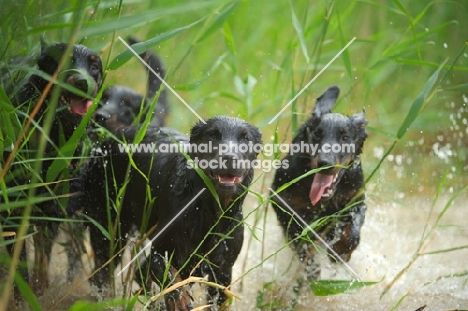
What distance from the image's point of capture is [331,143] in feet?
18.2

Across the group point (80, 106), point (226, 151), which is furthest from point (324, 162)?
point (80, 106)

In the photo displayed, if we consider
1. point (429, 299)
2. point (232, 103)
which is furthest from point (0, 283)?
point (232, 103)

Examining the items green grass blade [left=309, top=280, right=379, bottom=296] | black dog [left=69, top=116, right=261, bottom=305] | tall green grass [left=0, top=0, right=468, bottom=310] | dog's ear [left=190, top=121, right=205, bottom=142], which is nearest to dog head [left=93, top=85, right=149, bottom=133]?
tall green grass [left=0, top=0, right=468, bottom=310]

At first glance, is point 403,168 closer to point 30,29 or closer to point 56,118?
point 56,118

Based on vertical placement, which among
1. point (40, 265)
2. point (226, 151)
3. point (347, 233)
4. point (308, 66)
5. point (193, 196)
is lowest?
point (40, 265)

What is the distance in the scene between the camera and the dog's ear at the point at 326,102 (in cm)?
595

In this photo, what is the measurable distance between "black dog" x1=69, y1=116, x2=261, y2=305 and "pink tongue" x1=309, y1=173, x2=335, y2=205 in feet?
3.12

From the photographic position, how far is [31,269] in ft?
17.3

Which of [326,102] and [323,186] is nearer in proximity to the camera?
[323,186]

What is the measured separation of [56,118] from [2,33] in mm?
739

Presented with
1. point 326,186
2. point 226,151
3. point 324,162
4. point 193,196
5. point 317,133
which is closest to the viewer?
point 226,151

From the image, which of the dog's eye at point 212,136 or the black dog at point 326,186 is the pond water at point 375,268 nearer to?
the black dog at point 326,186

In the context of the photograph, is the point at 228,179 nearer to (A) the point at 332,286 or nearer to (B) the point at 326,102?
(A) the point at 332,286

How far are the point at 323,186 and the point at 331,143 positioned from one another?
31cm
